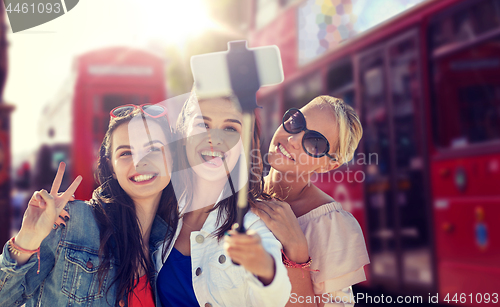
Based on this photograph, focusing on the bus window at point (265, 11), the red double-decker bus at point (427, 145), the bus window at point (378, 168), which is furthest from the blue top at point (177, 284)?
the bus window at point (265, 11)

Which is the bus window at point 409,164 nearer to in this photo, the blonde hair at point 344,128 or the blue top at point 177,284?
the blonde hair at point 344,128

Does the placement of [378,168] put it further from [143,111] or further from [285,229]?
[143,111]

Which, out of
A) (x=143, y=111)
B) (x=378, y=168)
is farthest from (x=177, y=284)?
(x=378, y=168)

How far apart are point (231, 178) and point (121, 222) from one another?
0.51 metres

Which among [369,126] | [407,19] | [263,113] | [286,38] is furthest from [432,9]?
[263,113]

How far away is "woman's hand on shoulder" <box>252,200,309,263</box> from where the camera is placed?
5.58 ft

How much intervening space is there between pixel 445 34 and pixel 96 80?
514cm

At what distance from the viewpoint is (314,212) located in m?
1.96

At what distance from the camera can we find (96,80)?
673 cm

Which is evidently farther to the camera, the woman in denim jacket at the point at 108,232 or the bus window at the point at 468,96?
the bus window at the point at 468,96

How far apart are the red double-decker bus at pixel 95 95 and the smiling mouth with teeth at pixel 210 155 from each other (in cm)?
508

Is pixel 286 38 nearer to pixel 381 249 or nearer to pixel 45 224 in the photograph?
pixel 381 249

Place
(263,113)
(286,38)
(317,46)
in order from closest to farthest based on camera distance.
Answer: (317,46)
(286,38)
(263,113)

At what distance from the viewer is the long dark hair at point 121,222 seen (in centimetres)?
173
